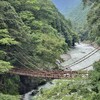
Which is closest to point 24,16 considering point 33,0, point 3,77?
point 33,0

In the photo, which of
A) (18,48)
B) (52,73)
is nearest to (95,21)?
(52,73)

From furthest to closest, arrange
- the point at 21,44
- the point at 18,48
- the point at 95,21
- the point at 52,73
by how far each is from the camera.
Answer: the point at 21,44 < the point at 18,48 < the point at 52,73 < the point at 95,21

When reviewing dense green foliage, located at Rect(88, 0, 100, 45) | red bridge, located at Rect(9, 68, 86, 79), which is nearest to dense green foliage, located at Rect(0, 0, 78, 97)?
red bridge, located at Rect(9, 68, 86, 79)

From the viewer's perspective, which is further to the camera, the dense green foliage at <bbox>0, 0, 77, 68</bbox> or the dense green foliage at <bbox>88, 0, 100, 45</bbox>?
the dense green foliage at <bbox>0, 0, 77, 68</bbox>

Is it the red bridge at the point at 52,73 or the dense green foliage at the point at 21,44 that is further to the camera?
the dense green foliage at the point at 21,44

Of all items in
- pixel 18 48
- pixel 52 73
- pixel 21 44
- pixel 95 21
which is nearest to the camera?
pixel 95 21

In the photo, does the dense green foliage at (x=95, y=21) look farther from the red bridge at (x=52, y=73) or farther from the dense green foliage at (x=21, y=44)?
the dense green foliage at (x=21, y=44)

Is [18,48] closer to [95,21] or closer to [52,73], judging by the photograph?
[52,73]

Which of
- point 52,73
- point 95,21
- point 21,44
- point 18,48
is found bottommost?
point 52,73

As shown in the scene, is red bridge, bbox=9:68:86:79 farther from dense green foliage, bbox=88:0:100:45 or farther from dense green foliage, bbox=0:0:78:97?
dense green foliage, bbox=88:0:100:45

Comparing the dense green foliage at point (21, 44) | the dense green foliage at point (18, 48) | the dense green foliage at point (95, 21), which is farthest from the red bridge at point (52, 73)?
the dense green foliage at point (95, 21)

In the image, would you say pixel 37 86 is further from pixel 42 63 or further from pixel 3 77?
pixel 3 77
